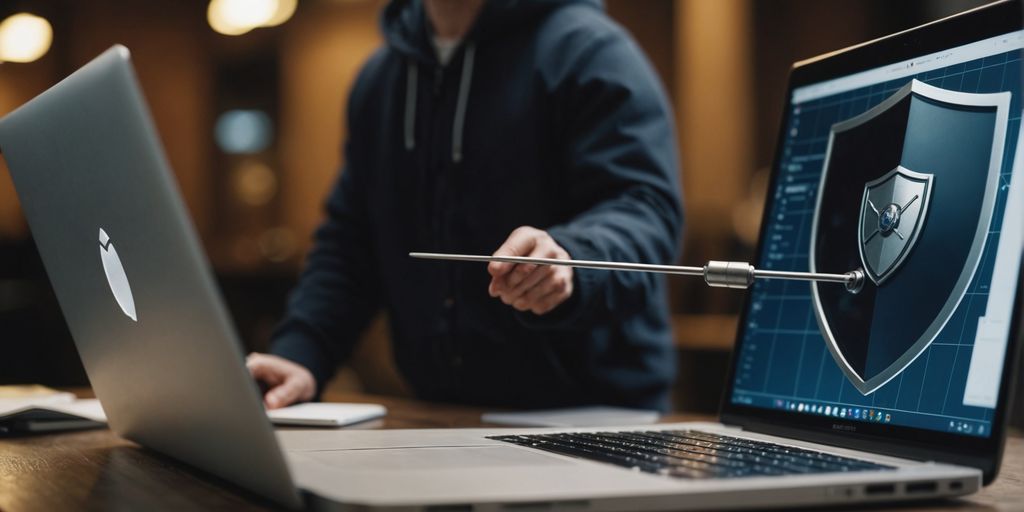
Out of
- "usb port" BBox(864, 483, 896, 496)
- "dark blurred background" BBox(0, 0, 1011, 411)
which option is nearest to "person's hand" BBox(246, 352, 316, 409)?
"usb port" BBox(864, 483, 896, 496)

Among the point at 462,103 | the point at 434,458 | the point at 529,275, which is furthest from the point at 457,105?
the point at 434,458

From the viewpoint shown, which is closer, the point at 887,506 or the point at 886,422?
the point at 887,506

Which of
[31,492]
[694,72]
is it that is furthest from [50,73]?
[31,492]

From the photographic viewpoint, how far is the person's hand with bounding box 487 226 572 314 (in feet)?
2.76

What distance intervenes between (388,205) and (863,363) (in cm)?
82

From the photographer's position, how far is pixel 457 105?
140 cm

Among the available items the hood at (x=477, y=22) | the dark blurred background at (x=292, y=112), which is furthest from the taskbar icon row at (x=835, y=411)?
the dark blurred background at (x=292, y=112)

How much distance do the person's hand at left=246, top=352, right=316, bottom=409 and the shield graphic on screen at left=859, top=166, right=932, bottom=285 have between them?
26.0 inches

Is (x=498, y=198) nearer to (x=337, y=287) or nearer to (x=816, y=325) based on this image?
(x=337, y=287)

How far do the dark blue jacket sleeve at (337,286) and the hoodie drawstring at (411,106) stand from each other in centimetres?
13

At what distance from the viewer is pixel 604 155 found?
4.08 feet

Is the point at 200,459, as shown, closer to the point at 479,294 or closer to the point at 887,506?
the point at 887,506

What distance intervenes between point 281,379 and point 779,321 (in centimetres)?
60

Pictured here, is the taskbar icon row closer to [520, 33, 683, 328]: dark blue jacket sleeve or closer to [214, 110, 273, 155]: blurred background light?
[520, 33, 683, 328]: dark blue jacket sleeve
